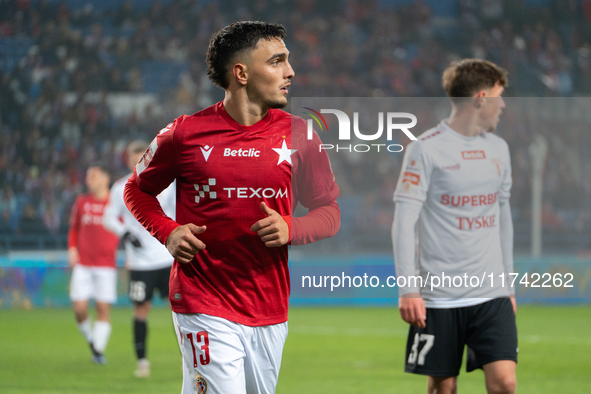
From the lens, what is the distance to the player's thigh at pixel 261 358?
2865 millimetres

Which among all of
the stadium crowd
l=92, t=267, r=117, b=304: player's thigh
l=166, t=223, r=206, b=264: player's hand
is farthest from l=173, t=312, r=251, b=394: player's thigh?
the stadium crowd

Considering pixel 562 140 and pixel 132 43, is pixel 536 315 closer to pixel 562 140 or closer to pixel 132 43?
pixel 562 140

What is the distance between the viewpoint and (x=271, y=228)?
8.70 feet

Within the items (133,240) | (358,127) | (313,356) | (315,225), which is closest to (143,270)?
(133,240)

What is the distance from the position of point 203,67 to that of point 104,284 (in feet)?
38.4

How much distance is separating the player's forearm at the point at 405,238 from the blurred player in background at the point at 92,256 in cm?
472

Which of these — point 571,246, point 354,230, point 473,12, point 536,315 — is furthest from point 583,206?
point 473,12

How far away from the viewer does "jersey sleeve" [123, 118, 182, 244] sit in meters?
2.94

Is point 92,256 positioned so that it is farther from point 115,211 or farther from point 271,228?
point 271,228

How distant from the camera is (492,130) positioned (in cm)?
399

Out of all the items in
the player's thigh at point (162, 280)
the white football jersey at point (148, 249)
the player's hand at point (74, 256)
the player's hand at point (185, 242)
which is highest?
the player's hand at point (185, 242)

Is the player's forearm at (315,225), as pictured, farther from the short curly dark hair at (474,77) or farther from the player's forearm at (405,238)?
the short curly dark hair at (474,77)

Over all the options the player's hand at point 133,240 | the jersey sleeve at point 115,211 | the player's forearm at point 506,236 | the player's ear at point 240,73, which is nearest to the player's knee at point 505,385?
the player's forearm at point 506,236

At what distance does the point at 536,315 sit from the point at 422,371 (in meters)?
9.17
